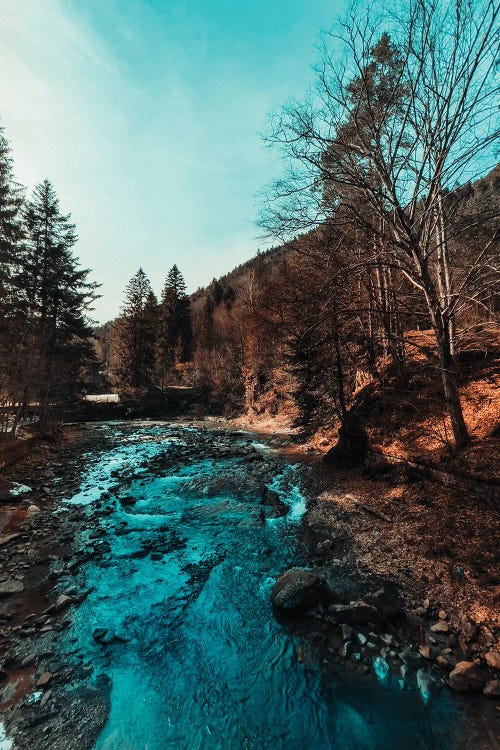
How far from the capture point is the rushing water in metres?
3.69

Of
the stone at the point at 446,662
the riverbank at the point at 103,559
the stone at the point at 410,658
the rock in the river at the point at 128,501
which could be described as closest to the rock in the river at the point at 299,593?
the riverbank at the point at 103,559

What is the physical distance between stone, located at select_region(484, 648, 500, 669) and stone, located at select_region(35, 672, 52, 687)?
5734mm

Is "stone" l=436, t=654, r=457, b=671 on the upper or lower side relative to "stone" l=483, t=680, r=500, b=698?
lower

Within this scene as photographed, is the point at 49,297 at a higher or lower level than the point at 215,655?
higher

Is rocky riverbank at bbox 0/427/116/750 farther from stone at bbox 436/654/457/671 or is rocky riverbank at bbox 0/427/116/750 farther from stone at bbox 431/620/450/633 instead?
stone at bbox 431/620/450/633

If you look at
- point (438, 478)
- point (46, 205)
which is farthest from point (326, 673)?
point (46, 205)

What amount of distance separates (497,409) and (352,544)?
5.14 m

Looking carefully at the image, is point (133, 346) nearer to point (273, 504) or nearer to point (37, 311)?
point (37, 311)

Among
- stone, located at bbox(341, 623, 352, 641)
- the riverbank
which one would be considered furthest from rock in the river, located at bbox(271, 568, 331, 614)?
stone, located at bbox(341, 623, 352, 641)

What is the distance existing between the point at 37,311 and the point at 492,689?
77.4 feet

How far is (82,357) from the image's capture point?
25.0 metres

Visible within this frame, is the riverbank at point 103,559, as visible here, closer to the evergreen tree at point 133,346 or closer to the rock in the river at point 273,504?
the rock in the river at point 273,504

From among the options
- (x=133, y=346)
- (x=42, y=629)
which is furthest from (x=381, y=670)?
(x=133, y=346)

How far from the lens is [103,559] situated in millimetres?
7180
